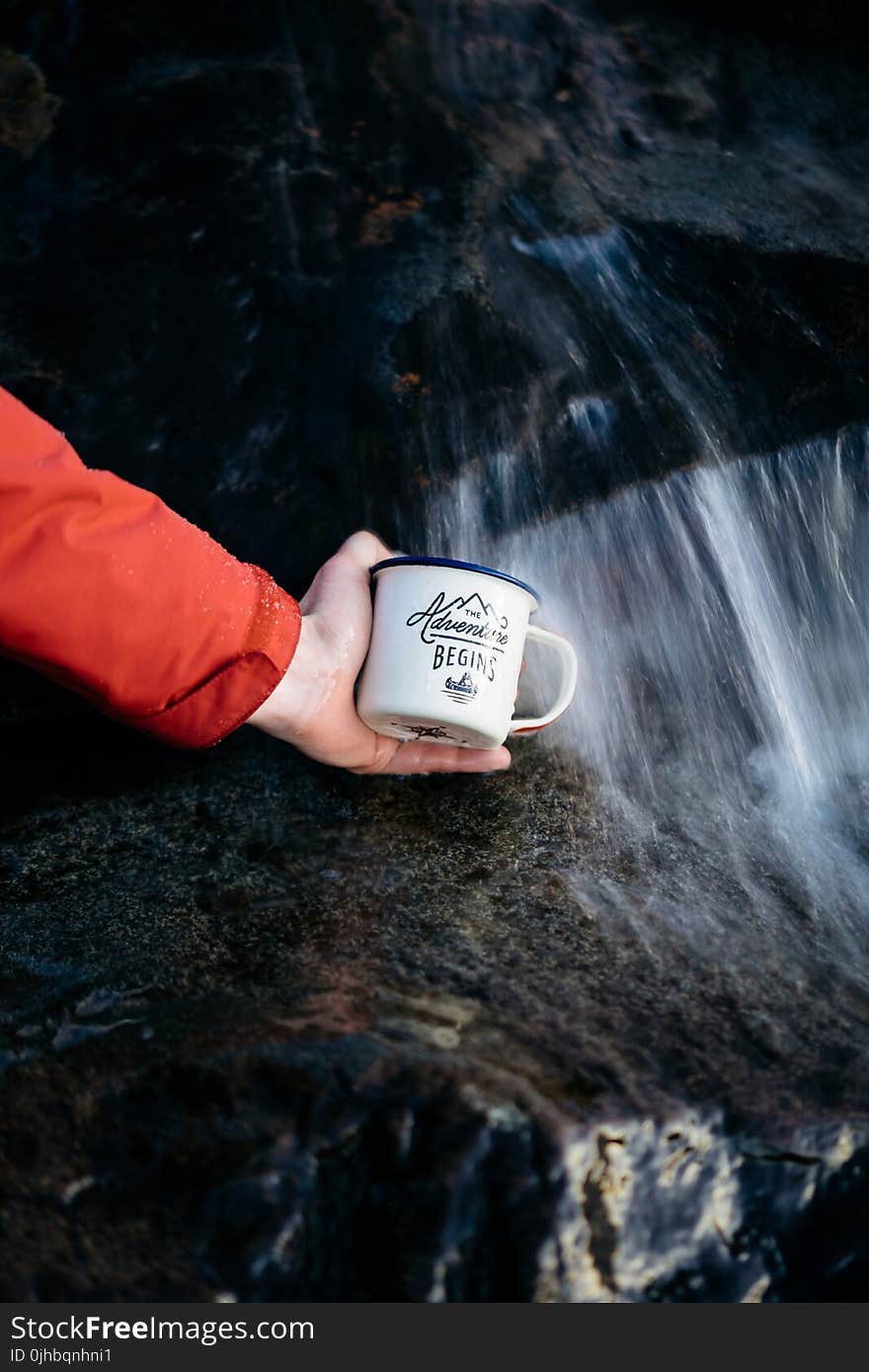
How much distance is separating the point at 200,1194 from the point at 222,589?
936 mm

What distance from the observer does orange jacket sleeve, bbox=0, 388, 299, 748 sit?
1573 millimetres

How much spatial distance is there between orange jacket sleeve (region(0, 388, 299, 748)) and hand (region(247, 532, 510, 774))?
59mm

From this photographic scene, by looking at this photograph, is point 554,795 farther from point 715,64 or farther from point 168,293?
point 715,64

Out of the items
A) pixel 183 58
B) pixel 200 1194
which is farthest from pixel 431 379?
pixel 200 1194

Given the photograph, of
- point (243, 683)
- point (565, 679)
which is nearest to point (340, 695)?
point (243, 683)

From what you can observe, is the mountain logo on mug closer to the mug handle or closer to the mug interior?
the mug interior

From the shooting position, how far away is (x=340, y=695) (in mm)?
1893

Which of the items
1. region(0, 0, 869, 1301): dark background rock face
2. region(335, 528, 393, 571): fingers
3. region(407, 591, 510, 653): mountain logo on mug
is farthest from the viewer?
region(335, 528, 393, 571): fingers

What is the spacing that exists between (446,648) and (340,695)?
0.26 meters

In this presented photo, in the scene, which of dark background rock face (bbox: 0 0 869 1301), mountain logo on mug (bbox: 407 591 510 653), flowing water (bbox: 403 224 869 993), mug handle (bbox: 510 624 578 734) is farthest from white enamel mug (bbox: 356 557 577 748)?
flowing water (bbox: 403 224 869 993)

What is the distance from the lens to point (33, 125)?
273cm

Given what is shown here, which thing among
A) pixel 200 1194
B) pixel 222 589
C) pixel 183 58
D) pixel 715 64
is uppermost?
pixel 715 64

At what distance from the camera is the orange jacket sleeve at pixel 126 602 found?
1.57 meters

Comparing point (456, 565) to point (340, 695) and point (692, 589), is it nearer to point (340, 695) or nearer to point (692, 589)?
point (340, 695)
